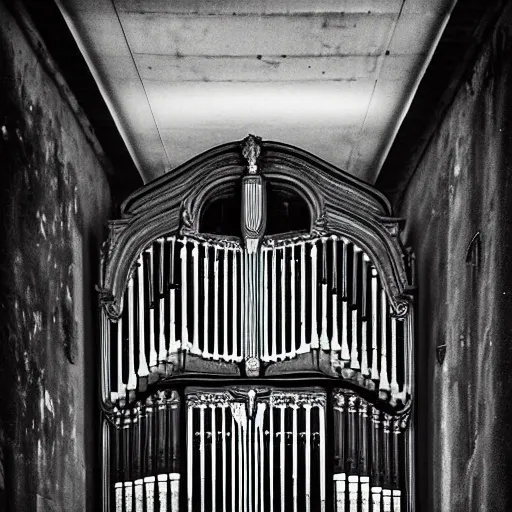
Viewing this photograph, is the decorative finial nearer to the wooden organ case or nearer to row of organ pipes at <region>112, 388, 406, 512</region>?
the wooden organ case

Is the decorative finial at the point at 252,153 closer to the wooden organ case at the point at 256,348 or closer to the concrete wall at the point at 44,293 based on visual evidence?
the wooden organ case at the point at 256,348

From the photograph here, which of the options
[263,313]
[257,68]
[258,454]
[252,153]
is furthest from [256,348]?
[257,68]

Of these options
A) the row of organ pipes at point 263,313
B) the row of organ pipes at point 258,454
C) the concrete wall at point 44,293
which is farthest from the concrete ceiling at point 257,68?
the row of organ pipes at point 258,454

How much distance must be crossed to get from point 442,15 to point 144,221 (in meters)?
1.64

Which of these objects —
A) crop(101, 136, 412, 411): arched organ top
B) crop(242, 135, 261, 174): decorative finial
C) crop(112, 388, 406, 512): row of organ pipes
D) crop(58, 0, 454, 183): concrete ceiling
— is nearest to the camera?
crop(58, 0, 454, 183): concrete ceiling

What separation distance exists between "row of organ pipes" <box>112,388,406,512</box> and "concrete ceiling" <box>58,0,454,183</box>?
5.18ft

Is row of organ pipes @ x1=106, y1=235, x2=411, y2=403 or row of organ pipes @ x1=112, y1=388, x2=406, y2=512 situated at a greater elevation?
row of organ pipes @ x1=106, y1=235, x2=411, y2=403

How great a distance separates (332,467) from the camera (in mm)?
5184

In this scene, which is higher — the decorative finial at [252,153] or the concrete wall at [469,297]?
the decorative finial at [252,153]

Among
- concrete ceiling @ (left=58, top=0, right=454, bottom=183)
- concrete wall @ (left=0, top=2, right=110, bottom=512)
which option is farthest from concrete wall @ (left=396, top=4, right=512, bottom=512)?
concrete wall @ (left=0, top=2, right=110, bottom=512)

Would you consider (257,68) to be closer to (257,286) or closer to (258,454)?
(257,286)

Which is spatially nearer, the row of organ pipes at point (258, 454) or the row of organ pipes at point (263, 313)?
the row of organ pipes at point (258, 454)

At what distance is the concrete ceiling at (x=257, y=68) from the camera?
5.02 m

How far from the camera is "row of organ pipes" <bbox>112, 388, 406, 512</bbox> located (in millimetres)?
5148
